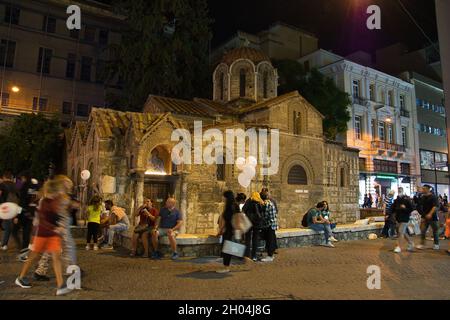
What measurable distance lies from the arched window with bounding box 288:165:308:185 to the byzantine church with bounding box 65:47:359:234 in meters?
0.06

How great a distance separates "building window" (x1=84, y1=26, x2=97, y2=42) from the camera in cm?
3123

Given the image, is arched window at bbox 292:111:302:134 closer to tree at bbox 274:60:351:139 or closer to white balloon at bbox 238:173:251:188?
white balloon at bbox 238:173:251:188

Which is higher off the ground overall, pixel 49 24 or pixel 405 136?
pixel 49 24

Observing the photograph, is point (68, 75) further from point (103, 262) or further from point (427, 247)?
point (427, 247)

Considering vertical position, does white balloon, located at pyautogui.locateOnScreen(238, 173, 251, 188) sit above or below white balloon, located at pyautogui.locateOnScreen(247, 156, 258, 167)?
below

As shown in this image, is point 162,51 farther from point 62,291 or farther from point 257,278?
point 62,291

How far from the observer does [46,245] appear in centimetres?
551

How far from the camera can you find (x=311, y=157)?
790 inches

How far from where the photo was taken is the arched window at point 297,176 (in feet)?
63.2

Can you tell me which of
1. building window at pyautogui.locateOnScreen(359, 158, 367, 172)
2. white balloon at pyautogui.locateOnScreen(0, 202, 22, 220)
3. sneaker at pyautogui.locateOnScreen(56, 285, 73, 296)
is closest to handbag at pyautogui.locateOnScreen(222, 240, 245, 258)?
sneaker at pyautogui.locateOnScreen(56, 285, 73, 296)

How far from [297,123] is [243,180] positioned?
5535 millimetres

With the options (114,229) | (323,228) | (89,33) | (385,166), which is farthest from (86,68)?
(385,166)

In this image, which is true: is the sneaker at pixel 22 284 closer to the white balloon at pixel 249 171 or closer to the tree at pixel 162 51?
the white balloon at pixel 249 171
